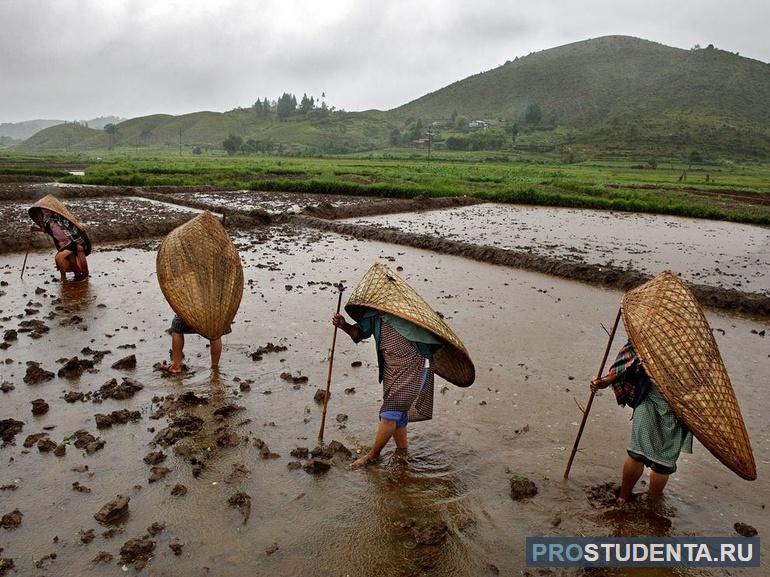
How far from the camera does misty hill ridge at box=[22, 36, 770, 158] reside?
80375 millimetres

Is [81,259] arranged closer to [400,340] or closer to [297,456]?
[297,456]

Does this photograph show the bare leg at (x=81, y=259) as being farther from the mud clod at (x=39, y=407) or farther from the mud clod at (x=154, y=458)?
the mud clod at (x=154, y=458)

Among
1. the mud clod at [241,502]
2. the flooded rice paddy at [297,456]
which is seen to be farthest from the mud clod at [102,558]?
the mud clod at [241,502]

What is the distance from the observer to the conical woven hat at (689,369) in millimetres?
3074

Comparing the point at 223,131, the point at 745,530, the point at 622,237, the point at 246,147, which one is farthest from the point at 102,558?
the point at 223,131

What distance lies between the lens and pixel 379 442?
4242mm

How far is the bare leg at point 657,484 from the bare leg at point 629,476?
5.2 inches

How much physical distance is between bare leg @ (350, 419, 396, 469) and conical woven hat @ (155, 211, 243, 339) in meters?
2.26

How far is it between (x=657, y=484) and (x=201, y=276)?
4666 millimetres

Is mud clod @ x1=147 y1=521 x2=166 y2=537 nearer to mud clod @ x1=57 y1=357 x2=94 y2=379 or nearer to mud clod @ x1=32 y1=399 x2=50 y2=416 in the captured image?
mud clod @ x1=32 y1=399 x2=50 y2=416

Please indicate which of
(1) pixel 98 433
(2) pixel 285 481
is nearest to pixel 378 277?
(2) pixel 285 481

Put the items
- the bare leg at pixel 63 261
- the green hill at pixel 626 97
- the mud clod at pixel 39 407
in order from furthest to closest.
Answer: the green hill at pixel 626 97, the bare leg at pixel 63 261, the mud clod at pixel 39 407

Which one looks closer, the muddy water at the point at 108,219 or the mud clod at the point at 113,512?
the mud clod at the point at 113,512

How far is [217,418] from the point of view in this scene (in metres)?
5.02
